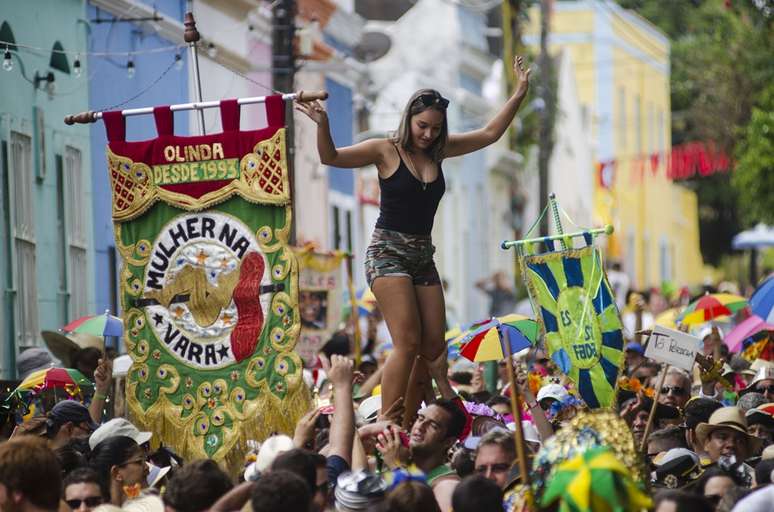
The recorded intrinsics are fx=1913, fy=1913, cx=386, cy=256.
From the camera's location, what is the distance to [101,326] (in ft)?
45.0

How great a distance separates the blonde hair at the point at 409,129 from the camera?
10.1 metres

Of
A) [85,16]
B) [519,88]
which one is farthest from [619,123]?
[519,88]

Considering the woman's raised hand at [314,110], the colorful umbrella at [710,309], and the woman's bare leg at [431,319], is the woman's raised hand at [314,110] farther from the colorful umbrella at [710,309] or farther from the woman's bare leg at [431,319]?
the colorful umbrella at [710,309]

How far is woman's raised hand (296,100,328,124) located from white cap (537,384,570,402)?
8.95 ft

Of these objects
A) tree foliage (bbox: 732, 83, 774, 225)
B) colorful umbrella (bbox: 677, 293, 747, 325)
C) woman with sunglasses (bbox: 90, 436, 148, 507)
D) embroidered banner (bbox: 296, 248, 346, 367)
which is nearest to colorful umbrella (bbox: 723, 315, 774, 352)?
colorful umbrella (bbox: 677, 293, 747, 325)

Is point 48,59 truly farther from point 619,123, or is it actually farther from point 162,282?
point 619,123

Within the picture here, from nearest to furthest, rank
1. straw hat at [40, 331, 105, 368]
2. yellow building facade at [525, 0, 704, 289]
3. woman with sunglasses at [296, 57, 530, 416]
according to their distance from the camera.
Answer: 1. woman with sunglasses at [296, 57, 530, 416]
2. straw hat at [40, 331, 105, 368]
3. yellow building facade at [525, 0, 704, 289]

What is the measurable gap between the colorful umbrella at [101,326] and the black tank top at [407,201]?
11.1 feet

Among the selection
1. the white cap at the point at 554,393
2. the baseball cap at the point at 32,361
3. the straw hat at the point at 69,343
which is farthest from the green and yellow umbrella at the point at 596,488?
the baseball cap at the point at 32,361

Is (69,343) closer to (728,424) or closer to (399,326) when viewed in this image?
(399,326)


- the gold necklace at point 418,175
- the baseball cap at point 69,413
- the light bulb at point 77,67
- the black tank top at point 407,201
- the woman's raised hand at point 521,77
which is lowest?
the baseball cap at point 69,413

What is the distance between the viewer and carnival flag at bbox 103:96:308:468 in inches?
414

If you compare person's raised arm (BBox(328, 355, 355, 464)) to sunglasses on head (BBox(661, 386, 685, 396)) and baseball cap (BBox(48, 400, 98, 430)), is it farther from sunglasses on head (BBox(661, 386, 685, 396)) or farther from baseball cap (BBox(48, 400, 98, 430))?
sunglasses on head (BBox(661, 386, 685, 396))

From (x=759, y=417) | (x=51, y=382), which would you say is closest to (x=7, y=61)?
(x=51, y=382)
